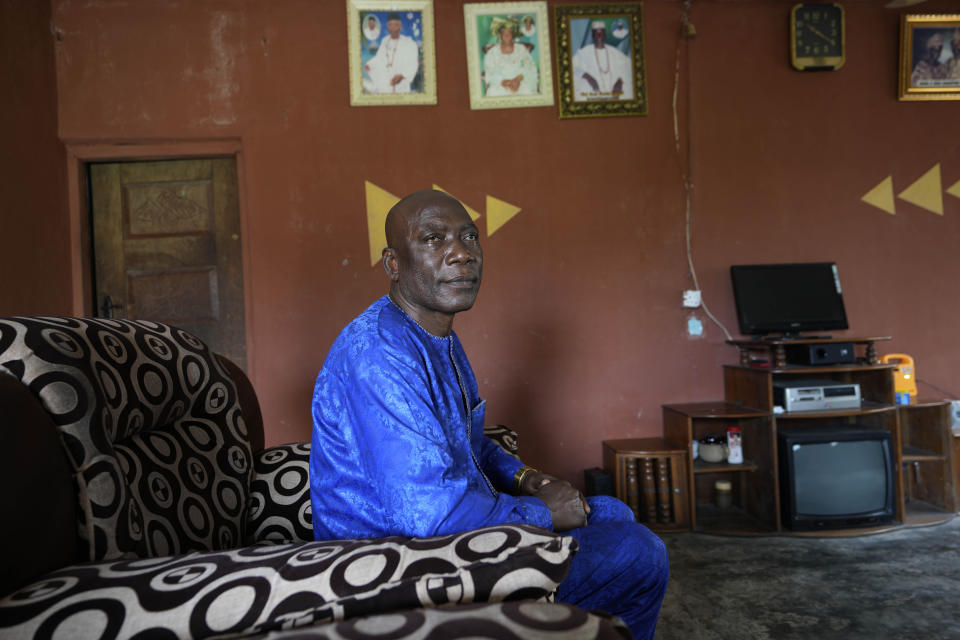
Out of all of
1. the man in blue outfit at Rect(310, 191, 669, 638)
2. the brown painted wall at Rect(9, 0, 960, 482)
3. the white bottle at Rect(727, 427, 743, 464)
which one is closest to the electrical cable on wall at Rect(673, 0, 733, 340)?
the brown painted wall at Rect(9, 0, 960, 482)

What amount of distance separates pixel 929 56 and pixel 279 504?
14.5 feet

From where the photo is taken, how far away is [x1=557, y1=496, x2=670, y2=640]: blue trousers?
120 cm

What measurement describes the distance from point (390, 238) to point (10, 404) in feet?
2.78

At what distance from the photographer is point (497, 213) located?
3.33m

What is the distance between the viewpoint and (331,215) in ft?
10.6

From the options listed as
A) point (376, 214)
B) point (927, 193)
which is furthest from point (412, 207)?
point (927, 193)

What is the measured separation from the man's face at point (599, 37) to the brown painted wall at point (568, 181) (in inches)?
11.9

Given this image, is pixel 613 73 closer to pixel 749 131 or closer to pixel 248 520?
pixel 749 131

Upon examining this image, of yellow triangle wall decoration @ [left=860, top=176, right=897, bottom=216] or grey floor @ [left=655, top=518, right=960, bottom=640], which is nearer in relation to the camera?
grey floor @ [left=655, top=518, right=960, bottom=640]

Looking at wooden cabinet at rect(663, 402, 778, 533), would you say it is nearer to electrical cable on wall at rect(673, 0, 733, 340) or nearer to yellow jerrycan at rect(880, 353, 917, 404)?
electrical cable on wall at rect(673, 0, 733, 340)

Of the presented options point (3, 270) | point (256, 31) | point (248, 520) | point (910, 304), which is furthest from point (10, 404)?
point (910, 304)

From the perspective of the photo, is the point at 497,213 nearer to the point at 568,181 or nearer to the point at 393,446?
the point at 568,181

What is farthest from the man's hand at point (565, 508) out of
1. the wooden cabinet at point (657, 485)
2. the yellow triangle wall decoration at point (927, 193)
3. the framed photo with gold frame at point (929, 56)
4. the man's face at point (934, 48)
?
the man's face at point (934, 48)

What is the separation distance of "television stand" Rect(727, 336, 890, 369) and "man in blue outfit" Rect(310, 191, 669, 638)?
197cm
